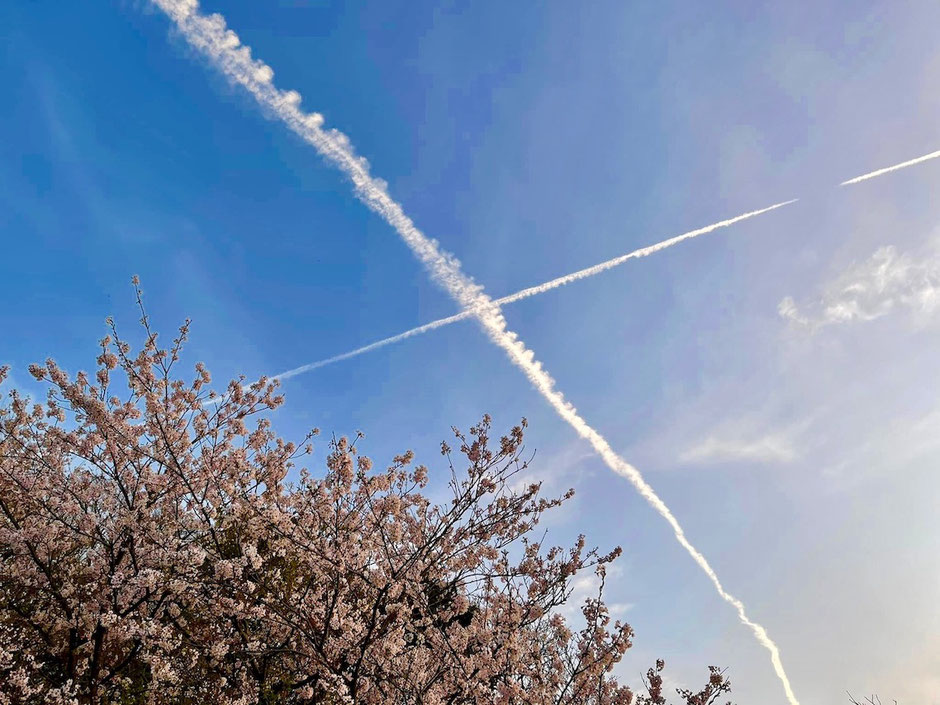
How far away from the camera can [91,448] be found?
9.31 metres

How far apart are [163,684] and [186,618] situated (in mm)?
1532

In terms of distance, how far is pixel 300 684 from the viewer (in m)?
8.06

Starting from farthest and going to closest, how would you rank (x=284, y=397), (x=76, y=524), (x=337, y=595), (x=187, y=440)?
1. (x=284, y=397)
2. (x=187, y=440)
3. (x=76, y=524)
4. (x=337, y=595)

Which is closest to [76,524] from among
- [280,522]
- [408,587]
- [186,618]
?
[186,618]

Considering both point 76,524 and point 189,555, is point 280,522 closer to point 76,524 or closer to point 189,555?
point 189,555

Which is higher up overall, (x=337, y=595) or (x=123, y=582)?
(x=337, y=595)

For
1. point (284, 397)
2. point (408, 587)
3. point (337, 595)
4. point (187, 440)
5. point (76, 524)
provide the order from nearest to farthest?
point (337, 595), point (408, 587), point (76, 524), point (187, 440), point (284, 397)

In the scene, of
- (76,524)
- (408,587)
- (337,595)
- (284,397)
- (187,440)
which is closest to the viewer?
(337,595)

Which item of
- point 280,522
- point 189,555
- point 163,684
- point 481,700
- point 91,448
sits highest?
point 91,448

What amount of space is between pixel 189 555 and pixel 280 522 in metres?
1.37

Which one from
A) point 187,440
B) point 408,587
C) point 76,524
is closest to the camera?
point 408,587

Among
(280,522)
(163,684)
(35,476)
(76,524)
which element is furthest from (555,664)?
(35,476)

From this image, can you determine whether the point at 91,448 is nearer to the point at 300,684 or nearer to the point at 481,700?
the point at 300,684

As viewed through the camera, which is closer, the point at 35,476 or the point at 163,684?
the point at 163,684
